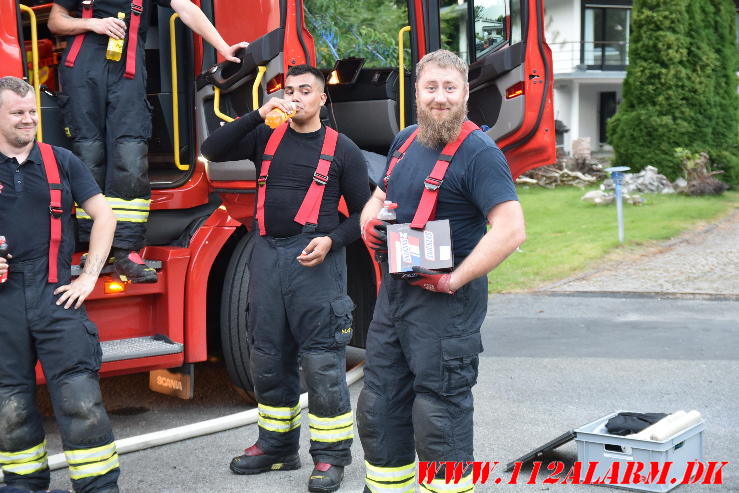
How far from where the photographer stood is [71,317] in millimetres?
4023

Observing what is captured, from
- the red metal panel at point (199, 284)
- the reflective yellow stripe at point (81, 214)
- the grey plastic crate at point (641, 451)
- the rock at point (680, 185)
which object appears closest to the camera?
the grey plastic crate at point (641, 451)

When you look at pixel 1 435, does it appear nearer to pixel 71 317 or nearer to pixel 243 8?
pixel 71 317

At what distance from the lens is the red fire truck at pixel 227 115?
16.8 ft

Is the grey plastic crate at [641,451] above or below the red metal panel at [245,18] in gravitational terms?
below

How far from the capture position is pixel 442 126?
347cm

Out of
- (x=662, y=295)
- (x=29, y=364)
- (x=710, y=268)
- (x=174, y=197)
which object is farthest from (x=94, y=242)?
(x=710, y=268)

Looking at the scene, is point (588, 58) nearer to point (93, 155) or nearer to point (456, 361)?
point (93, 155)

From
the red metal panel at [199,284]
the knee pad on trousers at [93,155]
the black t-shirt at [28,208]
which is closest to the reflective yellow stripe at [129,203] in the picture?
the knee pad on trousers at [93,155]

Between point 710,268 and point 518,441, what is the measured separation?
23.5 ft

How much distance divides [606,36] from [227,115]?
27816 millimetres

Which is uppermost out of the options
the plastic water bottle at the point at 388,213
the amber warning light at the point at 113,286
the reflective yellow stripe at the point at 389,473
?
the plastic water bottle at the point at 388,213

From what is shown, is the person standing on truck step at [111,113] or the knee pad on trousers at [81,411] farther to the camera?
the person standing on truck step at [111,113]

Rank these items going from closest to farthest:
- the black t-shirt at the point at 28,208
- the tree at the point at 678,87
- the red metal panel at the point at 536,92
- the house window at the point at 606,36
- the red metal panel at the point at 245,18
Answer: the black t-shirt at the point at 28,208 → the red metal panel at the point at 245,18 → the red metal panel at the point at 536,92 → the tree at the point at 678,87 → the house window at the point at 606,36

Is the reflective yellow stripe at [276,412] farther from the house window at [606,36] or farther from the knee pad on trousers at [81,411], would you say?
the house window at [606,36]
